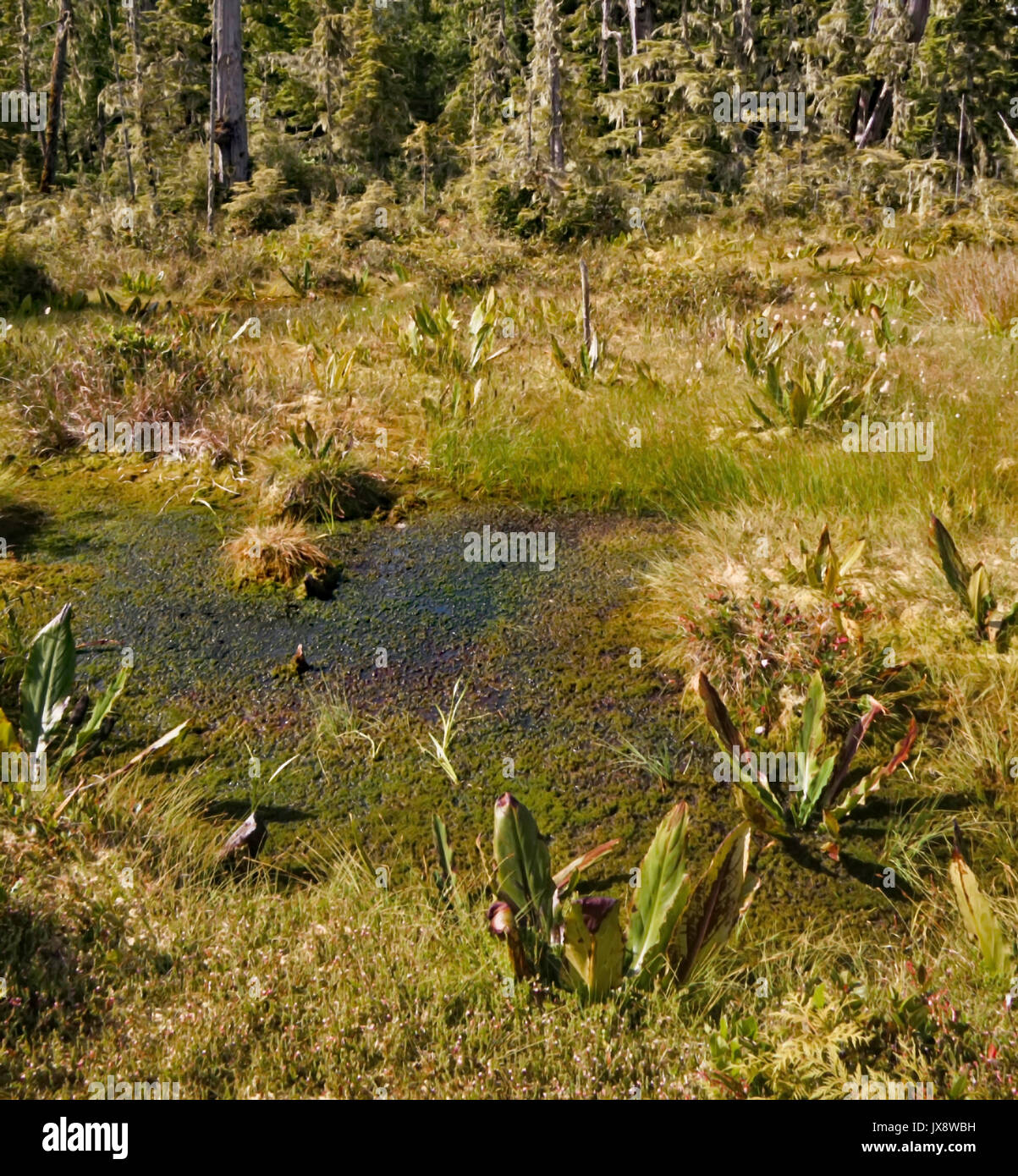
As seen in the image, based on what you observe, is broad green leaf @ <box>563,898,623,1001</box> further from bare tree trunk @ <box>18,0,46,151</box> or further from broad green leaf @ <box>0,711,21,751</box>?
bare tree trunk @ <box>18,0,46,151</box>

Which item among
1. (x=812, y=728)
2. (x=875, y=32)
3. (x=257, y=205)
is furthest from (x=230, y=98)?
(x=812, y=728)

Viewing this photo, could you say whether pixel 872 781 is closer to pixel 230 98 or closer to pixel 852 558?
pixel 852 558

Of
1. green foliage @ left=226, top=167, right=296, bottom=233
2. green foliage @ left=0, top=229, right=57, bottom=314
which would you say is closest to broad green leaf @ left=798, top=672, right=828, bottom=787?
green foliage @ left=0, top=229, right=57, bottom=314

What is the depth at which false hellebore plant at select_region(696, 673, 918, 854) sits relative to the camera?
2.96m

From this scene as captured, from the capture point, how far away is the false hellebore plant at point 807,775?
9.71ft

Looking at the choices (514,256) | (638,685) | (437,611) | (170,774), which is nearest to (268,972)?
(170,774)

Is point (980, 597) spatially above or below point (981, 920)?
above

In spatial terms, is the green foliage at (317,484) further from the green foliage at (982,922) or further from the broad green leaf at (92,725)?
the green foliage at (982,922)

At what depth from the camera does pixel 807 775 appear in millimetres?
3045

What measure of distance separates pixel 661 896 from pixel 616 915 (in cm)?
22

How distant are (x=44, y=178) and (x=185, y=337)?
15.9 metres

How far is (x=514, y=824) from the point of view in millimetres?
2371

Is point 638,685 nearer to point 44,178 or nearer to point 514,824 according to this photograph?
point 514,824

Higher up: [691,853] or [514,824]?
[514,824]
